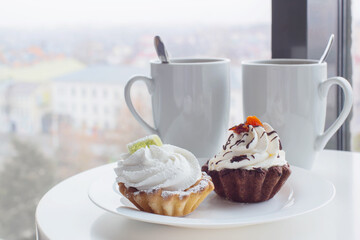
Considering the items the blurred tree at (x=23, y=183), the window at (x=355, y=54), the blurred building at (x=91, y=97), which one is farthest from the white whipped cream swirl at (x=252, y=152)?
the blurred tree at (x=23, y=183)

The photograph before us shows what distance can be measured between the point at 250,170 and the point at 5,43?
3.24m

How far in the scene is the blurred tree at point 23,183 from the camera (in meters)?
3.78

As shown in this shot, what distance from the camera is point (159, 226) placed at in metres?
0.74

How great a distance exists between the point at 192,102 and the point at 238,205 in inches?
10.3

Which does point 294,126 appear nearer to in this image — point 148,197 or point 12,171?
point 148,197

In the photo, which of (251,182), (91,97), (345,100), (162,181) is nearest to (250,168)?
(251,182)

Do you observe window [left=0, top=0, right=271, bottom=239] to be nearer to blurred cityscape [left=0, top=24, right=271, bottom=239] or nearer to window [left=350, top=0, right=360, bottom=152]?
blurred cityscape [left=0, top=24, right=271, bottom=239]

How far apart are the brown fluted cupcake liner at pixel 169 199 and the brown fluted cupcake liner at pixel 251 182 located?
53 millimetres

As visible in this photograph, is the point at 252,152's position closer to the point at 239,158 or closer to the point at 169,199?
the point at 239,158

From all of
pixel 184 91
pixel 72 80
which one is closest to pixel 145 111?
pixel 72 80

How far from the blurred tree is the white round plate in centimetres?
307

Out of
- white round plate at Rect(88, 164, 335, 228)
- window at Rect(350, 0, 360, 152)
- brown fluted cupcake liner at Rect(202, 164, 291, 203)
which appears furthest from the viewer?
window at Rect(350, 0, 360, 152)

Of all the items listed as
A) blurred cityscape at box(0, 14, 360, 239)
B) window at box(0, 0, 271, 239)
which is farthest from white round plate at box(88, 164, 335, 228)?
blurred cityscape at box(0, 14, 360, 239)

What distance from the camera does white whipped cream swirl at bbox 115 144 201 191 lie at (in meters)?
0.74
